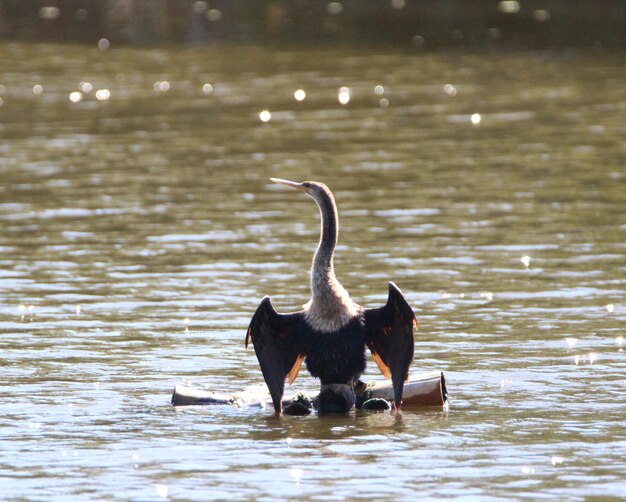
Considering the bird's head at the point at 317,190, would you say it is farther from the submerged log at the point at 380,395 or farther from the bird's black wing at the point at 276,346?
the submerged log at the point at 380,395

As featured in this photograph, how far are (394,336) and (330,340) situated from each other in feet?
1.66

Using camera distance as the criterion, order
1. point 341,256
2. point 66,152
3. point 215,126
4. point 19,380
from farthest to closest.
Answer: point 215,126
point 66,152
point 341,256
point 19,380

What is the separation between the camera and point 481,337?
46.4ft

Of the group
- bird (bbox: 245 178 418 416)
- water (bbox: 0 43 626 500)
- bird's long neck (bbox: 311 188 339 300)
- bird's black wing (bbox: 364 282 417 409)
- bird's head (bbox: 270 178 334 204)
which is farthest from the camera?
bird's head (bbox: 270 178 334 204)

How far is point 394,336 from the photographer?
11.8 meters

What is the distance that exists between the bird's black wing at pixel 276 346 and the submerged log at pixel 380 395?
0.81ft

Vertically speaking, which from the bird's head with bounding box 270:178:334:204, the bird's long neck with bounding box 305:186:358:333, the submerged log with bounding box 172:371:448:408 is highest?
the bird's head with bounding box 270:178:334:204

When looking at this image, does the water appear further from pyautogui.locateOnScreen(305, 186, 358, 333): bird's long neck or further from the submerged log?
pyautogui.locateOnScreen(305, 186, 358, 333): bird's long neck

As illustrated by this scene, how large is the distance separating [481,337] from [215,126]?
16.8 meters

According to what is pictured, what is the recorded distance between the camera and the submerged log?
1185 centimetres

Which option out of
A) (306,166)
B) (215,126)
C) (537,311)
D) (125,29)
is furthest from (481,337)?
(125,29)

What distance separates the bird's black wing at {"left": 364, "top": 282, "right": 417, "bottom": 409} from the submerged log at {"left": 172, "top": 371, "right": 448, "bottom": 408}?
0.59 ft

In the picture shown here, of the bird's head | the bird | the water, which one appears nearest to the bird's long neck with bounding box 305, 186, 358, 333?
the bird

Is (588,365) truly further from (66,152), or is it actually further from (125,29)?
(125,29)
